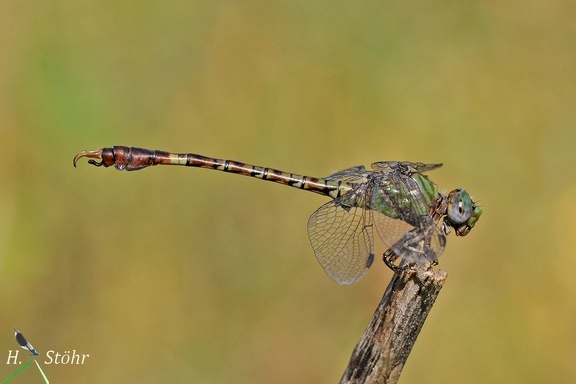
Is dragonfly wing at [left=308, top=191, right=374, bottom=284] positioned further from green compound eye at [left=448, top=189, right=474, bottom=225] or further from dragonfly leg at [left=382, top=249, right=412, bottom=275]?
green compound eye at [left=448, top=189, right=474, bottom=225]

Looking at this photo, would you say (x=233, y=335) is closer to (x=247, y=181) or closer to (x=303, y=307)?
(x=303, y=307)

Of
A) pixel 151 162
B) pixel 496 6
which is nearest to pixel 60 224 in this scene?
pixel 151 162

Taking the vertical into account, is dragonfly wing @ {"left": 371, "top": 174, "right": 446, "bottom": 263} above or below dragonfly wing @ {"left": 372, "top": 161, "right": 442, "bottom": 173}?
below

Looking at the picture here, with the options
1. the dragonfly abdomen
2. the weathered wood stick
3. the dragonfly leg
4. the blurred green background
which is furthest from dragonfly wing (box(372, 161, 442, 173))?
the weathered wood stick

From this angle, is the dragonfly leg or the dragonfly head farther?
the dragonfly head

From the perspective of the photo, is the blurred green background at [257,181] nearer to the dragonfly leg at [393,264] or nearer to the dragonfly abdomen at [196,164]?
the dragonfly abdomen at [196,164]

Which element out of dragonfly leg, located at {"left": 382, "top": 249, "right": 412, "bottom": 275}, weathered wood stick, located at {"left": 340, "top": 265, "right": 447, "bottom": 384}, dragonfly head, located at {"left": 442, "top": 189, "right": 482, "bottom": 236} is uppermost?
dragonfly head, located at {"left": 442, "top": 189, "right": 482, "bottom": 236}

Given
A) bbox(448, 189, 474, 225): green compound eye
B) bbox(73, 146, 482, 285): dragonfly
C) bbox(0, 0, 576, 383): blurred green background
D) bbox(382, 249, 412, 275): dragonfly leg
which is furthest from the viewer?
bbox(0, 0, 576, 383): blurred green background

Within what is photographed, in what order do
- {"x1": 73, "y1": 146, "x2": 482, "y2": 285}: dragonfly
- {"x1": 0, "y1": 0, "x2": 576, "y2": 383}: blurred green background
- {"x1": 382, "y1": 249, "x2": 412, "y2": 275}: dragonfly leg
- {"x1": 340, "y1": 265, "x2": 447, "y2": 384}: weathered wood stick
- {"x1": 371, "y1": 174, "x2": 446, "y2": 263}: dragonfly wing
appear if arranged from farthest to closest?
{"x1": 0, "y1": 0, "x2": 576, "y2": 383}: blurred green background
{"x1": 73, "y1": 146, "x2": 482, "y2": 285}: dragonfly
{"x1": 371, "y1": 174, "x2": 446, "y2": 263}: dragonfly wing
{"x1": 382, "y1": 249, "x2": 412, "y2": 275}: dragonfly leg
{"x1": 340, "y1": 265, "x2": 447, "y2": 384}: weathered wood stick
